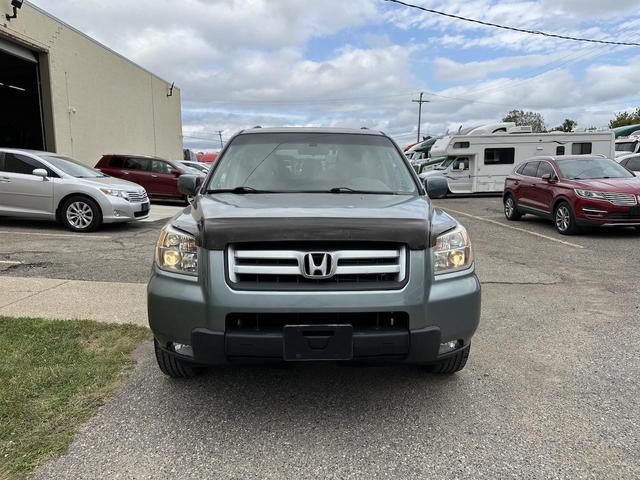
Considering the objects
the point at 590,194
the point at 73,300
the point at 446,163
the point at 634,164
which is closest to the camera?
the point at 73,300

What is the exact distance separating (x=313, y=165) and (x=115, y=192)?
277 inches

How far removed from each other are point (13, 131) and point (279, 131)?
2092 centimetres

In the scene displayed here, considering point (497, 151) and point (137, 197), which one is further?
point (497, 151)

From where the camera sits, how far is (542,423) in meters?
2.92

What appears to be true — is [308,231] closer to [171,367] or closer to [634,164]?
[171,367]

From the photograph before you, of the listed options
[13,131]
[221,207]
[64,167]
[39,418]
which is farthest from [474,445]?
[13,131]

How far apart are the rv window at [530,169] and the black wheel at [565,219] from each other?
5.49 ft

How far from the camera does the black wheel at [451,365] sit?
10.5 ft

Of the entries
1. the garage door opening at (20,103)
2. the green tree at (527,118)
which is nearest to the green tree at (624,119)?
the green tree at (527,118)

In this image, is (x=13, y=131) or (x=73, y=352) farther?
(x=13, y=131)

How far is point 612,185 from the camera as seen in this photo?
9555 millimetres

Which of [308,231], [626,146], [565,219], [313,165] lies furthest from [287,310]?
[626,146]

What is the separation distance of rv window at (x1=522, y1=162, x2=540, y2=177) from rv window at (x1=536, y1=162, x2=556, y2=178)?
0.18m

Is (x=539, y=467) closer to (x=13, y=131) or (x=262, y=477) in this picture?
(x=262, y=477)
